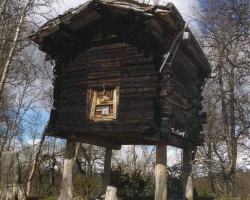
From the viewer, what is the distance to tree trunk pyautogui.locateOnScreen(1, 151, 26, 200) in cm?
1144

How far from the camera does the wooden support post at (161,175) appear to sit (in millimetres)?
9203

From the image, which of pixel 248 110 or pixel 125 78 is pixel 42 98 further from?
pixel 125 78

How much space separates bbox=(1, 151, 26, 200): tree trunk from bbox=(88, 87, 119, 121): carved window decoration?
3377 mm

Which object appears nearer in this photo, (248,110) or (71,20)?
(71,20)

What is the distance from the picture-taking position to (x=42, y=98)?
2689cm

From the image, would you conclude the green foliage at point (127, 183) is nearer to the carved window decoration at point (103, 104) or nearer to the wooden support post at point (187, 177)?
the wooden support post at point (187, 177)

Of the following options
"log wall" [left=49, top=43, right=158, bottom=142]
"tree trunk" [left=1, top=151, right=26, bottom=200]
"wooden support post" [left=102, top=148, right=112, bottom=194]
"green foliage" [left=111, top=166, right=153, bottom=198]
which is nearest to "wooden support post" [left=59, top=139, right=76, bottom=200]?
"log wall" [left=49, top=43, right=158, bottom=142]

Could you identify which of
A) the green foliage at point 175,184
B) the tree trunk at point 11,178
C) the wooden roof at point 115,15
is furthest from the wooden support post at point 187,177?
the tree trunk at point 11,178

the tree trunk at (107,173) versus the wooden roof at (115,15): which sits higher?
the wooden roof at (115,15)

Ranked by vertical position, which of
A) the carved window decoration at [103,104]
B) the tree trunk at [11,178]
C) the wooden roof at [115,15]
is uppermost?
the wooden roof at [115,15]

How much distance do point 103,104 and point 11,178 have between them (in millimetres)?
4067

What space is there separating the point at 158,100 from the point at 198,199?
19.4 ft

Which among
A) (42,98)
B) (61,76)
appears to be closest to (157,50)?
(61,76)

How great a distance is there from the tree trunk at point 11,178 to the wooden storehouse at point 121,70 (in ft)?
5.99
